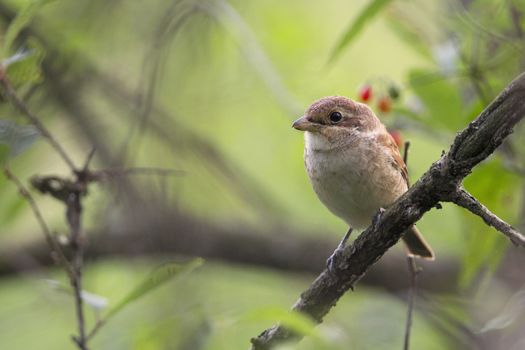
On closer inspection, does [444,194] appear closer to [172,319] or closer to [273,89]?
[172,319]

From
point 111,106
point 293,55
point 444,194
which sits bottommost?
point 111,106

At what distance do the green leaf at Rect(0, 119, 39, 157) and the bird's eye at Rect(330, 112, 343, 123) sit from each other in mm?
1541

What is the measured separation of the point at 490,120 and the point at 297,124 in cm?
160

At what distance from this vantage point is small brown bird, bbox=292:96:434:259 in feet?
11.5

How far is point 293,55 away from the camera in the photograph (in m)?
6.26

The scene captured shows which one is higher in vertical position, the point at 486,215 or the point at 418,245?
the point at 486,215

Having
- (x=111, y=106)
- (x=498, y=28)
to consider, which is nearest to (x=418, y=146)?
(x=111, y=106)

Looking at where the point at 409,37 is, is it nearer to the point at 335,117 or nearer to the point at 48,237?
the point at 335,117

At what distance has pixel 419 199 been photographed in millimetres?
2404

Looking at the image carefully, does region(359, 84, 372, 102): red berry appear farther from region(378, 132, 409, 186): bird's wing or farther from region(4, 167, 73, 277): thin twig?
region(4, 167, 73, 277): thin twig

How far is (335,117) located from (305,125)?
17 centimetres

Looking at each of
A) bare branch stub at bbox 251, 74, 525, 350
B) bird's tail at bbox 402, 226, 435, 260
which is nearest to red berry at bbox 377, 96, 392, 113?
bird's tail at bbox 402, 226, 435, 260

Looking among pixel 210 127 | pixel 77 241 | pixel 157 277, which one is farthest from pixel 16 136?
pixel 210 127

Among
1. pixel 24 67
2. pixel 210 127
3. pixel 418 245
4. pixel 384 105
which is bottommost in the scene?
pixel 210 127
